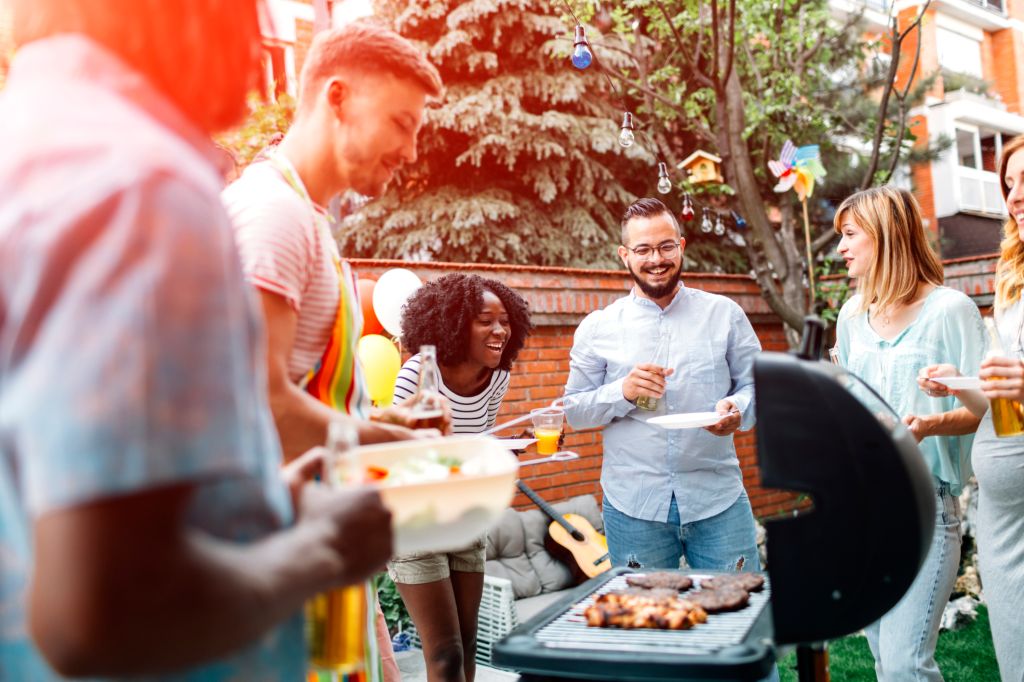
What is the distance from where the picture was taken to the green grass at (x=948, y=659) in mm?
4242

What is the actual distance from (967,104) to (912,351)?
650 inches

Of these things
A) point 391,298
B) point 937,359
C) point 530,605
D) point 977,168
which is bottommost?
point 530,605

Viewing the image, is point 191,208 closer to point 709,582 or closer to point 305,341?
point 305,341

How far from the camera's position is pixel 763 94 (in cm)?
859

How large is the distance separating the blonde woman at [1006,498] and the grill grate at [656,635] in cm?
111

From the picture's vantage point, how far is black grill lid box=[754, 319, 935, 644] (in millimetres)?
1434

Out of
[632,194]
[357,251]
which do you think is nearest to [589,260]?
[632,194]

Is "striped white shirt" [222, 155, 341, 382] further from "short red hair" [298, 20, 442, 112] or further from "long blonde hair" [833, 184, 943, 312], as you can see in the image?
"long blonde hair" [833, 184, 943, 312]

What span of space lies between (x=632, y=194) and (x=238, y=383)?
9538 mm

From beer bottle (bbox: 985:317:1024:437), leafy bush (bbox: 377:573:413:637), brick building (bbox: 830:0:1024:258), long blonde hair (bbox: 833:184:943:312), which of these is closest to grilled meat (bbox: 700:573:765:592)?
beer bottle (bbox: 985:317:1024:437)

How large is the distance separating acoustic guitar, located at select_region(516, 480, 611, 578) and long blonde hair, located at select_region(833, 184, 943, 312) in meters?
2.92

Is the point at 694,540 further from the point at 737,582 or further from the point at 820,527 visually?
the point at 820,527

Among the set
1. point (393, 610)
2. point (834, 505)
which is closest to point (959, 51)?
point (393, 610)

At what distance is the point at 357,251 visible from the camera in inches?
372
